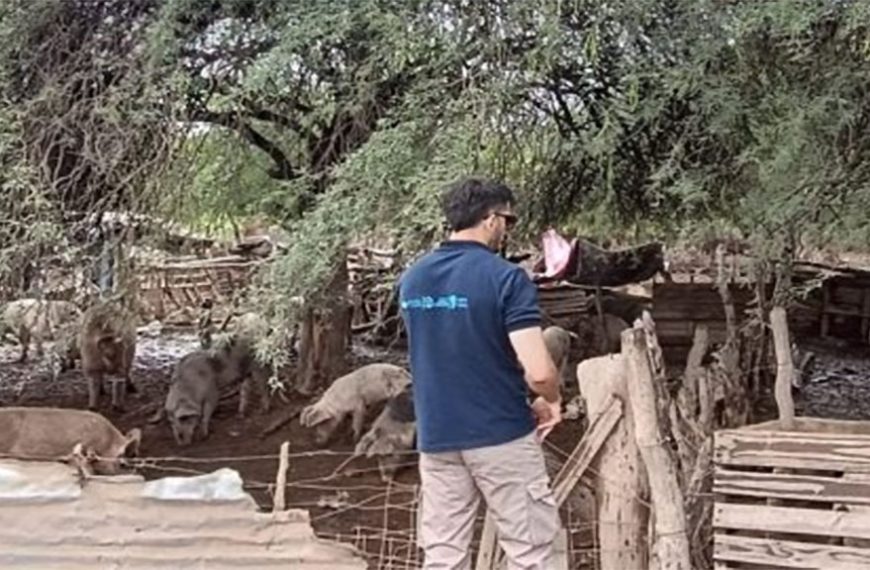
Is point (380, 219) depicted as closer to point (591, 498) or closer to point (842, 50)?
point (591, 498)

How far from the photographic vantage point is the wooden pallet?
3.61 meters

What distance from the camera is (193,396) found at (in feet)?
29.1

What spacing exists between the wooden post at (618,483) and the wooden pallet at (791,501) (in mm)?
252


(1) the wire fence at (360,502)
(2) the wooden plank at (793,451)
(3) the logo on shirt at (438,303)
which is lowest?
(1) the wire fence at (360,502)

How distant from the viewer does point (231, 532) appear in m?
4.23

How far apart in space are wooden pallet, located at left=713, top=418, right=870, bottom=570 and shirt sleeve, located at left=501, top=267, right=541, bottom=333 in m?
1.16

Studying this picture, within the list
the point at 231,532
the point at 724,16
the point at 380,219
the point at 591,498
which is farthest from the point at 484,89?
the point at 231,532

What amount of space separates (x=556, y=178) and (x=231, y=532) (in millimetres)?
2629

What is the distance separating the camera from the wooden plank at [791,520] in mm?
3584

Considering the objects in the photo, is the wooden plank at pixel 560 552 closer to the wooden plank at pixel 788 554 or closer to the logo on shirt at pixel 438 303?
the wooden plank at pixel 788 554

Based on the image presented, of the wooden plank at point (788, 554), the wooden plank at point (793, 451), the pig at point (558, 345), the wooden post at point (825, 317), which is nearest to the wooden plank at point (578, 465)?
the wooden plank at point (793, 451)

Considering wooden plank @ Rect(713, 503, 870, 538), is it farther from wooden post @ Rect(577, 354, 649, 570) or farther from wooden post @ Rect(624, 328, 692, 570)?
wooden post @ Rect(577, 354, 649, 570)

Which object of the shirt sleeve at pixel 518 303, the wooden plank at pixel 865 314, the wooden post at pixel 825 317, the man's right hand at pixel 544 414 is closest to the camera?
the shirt sleeve at pixel 518 303

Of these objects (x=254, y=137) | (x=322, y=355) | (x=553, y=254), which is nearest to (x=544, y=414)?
(x=553, y=254)
